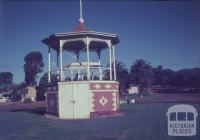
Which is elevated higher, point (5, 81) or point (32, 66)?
point (32, 66)

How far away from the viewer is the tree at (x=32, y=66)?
8525 cm

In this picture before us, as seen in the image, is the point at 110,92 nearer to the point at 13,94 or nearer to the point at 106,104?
the point at 106,104

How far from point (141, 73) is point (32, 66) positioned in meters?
36.1

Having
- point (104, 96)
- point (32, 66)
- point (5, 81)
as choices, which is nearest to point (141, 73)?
point (32, 66)

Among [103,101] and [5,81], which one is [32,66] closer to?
[5,81]

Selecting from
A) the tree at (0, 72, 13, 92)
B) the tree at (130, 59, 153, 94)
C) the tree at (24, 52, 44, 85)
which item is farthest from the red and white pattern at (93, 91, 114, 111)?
the tree at (0, 72, 13, 92)

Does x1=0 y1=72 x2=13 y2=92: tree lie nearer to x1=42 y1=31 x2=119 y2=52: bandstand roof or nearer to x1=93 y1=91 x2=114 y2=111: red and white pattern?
x1=42 y1=31 x2=119 y2=52: bandstand roof

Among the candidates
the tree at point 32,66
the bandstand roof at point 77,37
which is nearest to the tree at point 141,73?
the tree at point 32,66

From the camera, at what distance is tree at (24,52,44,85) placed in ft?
280

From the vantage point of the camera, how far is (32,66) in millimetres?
88375

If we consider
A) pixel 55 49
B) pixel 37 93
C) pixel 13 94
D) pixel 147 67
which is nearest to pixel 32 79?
pixel 13 94

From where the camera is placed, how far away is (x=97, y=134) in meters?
12.7

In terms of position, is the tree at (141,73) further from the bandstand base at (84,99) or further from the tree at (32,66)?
the bandstand base at (84,99)

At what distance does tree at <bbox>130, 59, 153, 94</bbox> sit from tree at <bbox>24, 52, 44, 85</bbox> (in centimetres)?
3159
